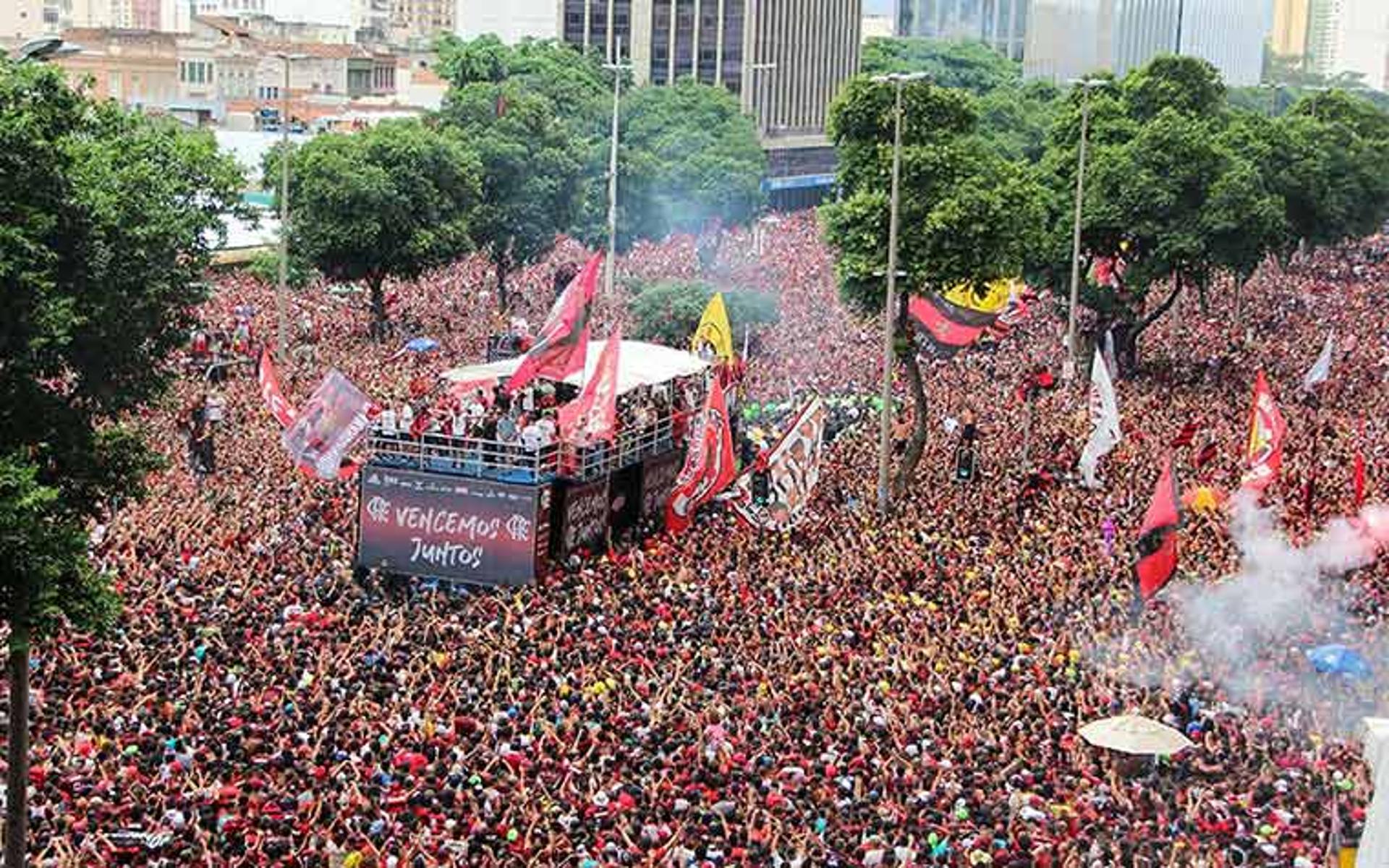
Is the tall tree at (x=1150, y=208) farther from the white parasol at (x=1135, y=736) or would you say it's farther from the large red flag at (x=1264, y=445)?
the white parasol at (x=1135, y=736)

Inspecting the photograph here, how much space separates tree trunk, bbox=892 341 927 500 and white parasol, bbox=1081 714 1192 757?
44.2ft

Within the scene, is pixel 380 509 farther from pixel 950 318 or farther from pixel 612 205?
pixel 612 205

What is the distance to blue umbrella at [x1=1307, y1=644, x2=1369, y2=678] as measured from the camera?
21.8 m

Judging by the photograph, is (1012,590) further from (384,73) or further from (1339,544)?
(384,73)

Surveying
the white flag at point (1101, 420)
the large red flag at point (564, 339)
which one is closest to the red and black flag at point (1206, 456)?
the white flag at point (1101, 420)

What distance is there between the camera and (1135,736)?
19562mm

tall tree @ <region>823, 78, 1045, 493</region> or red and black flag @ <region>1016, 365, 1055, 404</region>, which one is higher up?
tall tree @ <region>823, 78, 1045, 493</region>

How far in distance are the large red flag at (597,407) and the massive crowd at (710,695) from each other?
1.72 meters

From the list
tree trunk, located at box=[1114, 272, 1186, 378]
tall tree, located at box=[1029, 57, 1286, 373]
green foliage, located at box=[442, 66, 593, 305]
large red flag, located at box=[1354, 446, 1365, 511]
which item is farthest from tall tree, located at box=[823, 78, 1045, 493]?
green foliage, located at box=[442, 66, 593, 305]

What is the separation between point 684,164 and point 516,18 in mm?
48894

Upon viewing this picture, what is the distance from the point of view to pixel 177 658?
2230 cm

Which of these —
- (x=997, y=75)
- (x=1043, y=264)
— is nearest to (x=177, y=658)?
(x=1043, y=264)

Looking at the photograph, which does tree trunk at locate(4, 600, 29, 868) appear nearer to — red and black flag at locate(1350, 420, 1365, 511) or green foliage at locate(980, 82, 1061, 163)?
red and black flag at locate(1350, 420, 1365, 511)

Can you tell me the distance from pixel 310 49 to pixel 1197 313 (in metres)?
73.0
